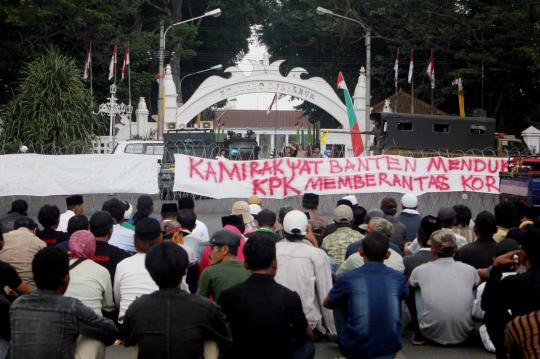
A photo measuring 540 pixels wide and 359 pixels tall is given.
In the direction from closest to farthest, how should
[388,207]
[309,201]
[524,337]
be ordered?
1. [524,337]
2. [388,207]
3. [309,201]

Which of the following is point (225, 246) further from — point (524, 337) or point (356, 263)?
point (524, 337)

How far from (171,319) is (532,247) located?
7.56ft

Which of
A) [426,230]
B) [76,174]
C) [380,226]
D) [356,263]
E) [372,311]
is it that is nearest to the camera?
[372,311]

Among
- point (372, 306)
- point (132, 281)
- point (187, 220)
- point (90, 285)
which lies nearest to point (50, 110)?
point (187, 220)

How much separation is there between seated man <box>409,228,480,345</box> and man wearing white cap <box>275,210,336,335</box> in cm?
104

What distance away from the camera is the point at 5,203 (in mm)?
19359

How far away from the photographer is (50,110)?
2777 centimetres

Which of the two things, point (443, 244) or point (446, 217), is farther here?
point (446, 217)

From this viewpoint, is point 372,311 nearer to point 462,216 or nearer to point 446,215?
point 446,215

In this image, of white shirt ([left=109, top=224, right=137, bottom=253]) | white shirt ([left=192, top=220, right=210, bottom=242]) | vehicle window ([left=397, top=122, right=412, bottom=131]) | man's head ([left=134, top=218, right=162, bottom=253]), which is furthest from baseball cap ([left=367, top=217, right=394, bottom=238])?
vehicle window ([left=397, top=122, right=412, bottom=131])

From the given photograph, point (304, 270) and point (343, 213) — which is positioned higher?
point (343, 213)

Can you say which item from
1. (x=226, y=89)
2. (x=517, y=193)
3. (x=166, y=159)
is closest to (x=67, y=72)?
(x=166, y=159)

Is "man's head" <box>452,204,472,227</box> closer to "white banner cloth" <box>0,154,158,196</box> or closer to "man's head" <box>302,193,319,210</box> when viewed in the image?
"man's head" <box>302,193,319,210</box>

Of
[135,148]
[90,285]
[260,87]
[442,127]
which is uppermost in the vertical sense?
[260,87]
